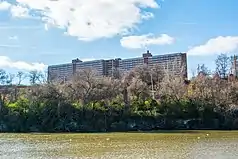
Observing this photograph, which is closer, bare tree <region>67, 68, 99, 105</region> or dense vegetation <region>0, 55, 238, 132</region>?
dense vegetation <region>0, 55, 238, 132</region>

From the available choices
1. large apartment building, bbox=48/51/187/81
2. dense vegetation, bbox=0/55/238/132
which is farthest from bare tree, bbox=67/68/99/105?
large apartment building, bbox=48/51/187/81

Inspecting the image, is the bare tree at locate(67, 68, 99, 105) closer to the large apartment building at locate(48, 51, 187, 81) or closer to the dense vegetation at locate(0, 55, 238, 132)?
the dense vegetation at locate(0, 55, 238, 132)

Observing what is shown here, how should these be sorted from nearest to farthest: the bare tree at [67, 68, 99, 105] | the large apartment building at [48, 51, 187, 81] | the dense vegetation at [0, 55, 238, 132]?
the dense vegetation at [0, 55, 238, 132]
the bare tree at [67, 68, 99, 105]
the large apartment building at [48, 51, 187, 81]

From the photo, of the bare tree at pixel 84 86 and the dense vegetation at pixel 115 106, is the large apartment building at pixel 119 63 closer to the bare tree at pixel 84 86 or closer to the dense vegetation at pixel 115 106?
the dense vegetation at pixel 115 106

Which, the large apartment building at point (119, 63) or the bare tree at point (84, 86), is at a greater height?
the large apartment building at point (119, 63)

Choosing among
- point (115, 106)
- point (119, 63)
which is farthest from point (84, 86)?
point (119, 63)

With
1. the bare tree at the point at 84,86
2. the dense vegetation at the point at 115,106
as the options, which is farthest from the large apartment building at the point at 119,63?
the bare tree at the point at 84,86

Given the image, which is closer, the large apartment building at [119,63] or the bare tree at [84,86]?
the bare tree at [84,86]

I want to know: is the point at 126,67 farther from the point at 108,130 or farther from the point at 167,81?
the point at 108,130

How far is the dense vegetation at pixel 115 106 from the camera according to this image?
50.0 meters

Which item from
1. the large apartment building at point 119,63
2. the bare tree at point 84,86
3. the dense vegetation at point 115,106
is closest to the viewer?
the dense vegetation at point 115,106

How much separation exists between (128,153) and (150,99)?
34.2 metres

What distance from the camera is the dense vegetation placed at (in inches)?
1970

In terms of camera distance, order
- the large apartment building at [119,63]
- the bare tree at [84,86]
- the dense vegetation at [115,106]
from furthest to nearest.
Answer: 1. the large apartment building at [119,63]
2. the bare tree at [84,86]
3. the dense vegetation at [115,106]
